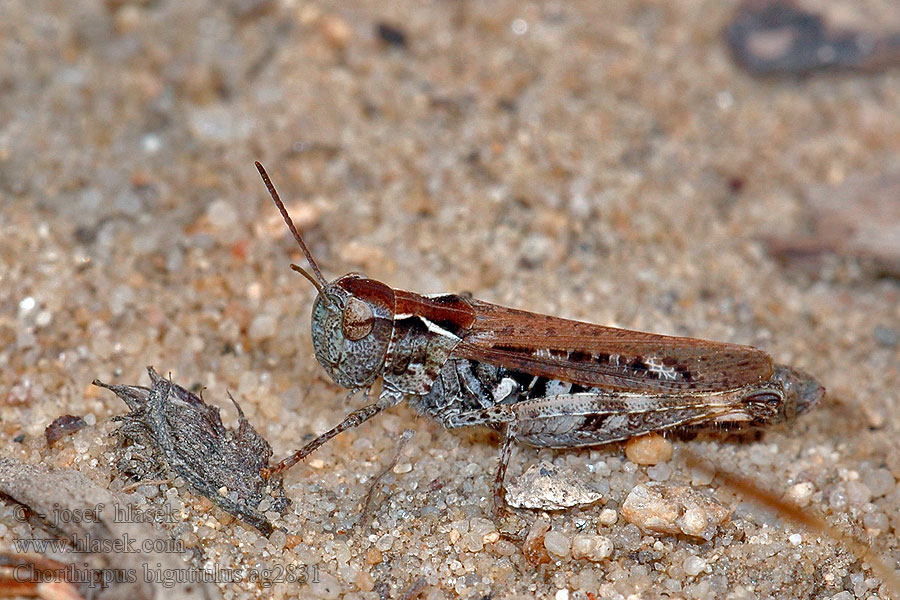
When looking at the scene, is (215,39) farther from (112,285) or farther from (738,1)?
→ (738,1)

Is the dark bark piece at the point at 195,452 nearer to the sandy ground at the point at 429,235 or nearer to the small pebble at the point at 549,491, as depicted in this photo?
the sandy ground at the point at 429,235

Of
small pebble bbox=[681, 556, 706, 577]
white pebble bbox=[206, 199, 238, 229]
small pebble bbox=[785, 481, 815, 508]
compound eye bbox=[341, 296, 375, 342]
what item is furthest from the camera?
white pebble bbox=[206, 199, 238, 229]

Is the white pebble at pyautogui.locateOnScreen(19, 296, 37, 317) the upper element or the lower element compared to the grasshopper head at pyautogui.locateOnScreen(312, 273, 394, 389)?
lower

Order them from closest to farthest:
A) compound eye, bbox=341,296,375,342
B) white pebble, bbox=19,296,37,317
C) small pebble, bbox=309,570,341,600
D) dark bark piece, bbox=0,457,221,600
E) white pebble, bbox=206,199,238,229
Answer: dark bark piece, bbox=0,457,221,600, small pebble, bbox=309,570,341,600, compound eye, bbox=341,296,375,342, white pebble, bbox=19,296,37,317, white pebble, bbox=206,199,238,229

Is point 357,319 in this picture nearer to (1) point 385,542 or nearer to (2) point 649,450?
(1) point 385,542

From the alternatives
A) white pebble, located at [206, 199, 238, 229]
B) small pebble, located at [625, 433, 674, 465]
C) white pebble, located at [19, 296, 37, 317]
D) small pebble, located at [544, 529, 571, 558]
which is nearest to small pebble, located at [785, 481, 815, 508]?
small pebble, located at [625, 433, 674, 465]

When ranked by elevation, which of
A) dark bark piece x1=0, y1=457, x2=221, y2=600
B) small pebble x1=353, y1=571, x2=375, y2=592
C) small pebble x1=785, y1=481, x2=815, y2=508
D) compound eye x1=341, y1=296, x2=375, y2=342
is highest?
compound eye x1=341, y1=296, x2=375, y2=342

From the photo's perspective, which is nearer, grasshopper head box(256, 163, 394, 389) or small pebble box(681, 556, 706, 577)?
small pebble box(681, 556, 706, 577)

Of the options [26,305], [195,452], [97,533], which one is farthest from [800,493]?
[26,305]

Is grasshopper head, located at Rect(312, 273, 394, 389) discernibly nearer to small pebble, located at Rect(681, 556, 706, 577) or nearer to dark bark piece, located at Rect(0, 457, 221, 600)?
dark bark piece, located at Rect(0, 457, 221, 600)

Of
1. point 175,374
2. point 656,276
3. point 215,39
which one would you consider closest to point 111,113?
point 215,39
